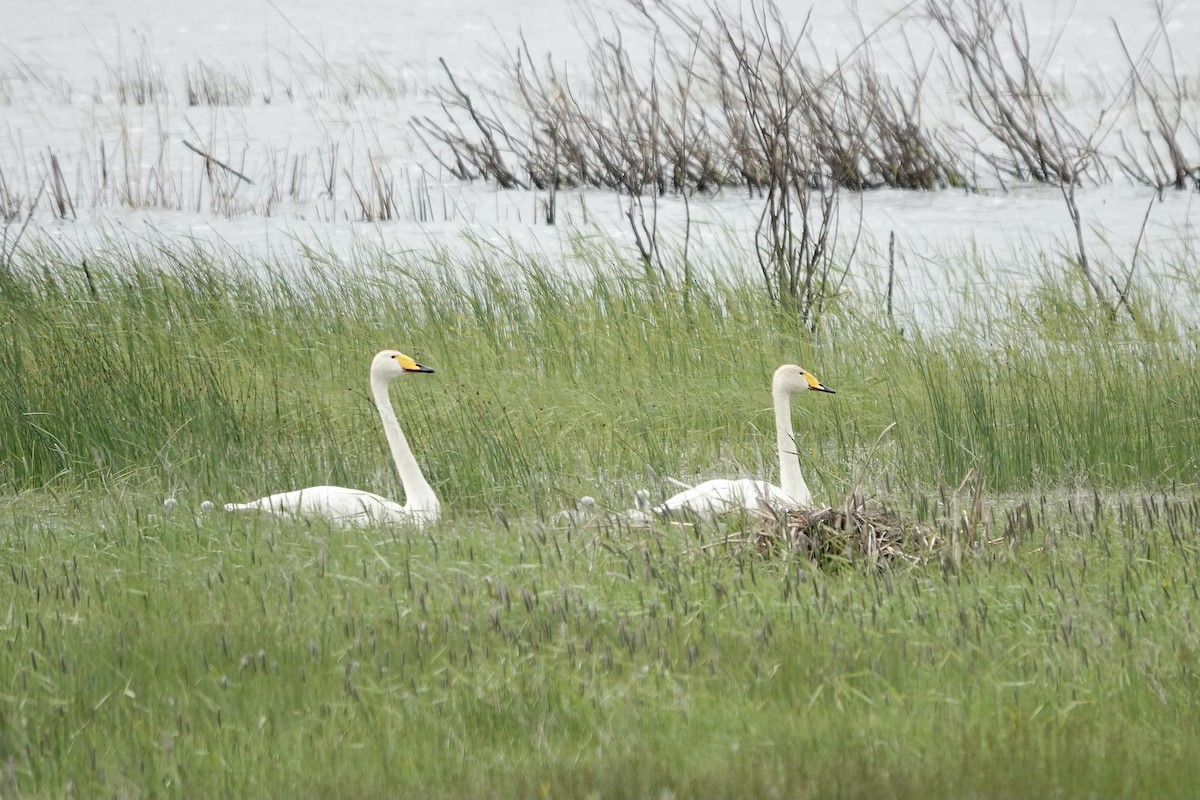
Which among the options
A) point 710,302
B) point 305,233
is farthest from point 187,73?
point 710,302

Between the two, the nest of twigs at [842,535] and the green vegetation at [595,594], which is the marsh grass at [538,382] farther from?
the nest of twigs at [842,535]

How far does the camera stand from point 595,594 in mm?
3012

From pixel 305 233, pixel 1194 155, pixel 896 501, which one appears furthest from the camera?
pixel 1194 155

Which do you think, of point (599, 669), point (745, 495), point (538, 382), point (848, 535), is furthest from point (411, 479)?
point (538, 382)

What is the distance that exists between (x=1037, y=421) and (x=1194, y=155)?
23.7ft

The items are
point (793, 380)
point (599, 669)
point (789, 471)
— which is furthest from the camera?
point (793, 380)

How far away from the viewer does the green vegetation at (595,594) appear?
2.27 metres

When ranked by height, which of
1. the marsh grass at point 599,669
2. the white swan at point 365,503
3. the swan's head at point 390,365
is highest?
the swan's head at point 390,365

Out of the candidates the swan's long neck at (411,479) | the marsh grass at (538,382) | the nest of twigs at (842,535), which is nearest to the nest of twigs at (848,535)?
the nest of twigs at (842,535)

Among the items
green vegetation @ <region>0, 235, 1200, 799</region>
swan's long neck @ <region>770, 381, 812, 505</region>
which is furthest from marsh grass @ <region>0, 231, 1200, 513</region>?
swan's long neck @ <region>770, 381, 812, 505</region>

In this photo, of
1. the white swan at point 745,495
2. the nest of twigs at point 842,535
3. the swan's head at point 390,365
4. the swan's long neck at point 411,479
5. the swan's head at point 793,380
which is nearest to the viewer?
the nest of twigs at point 842,535

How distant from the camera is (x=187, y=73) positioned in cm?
1309

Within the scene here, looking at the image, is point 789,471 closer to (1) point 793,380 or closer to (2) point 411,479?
(1) point 793,380

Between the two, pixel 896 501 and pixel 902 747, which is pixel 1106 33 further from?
pixel 902 747
